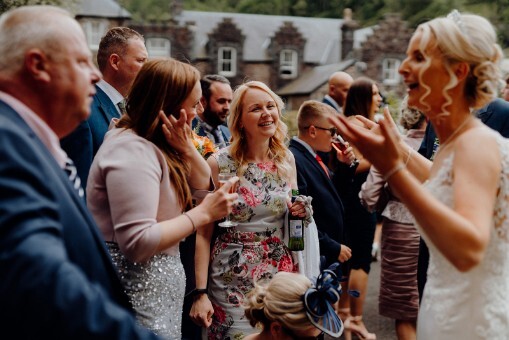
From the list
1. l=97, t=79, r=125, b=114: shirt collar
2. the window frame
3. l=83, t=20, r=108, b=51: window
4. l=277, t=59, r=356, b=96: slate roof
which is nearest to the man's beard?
l=97, t=79, r=125, b=114: shirt collar

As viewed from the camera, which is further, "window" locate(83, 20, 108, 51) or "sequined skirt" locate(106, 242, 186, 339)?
"window" locate(83, 20, 108, 51)

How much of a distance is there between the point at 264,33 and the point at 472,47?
41114mm

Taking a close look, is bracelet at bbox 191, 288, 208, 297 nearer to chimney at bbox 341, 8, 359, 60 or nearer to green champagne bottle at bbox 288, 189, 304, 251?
green champagne bottle at bbox 288, 189, 304, 251

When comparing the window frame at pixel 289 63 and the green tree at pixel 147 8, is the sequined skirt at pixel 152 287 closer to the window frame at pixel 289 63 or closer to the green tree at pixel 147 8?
the window frame at pixel 289 63

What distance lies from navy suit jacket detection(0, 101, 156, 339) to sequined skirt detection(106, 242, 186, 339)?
4.26 feet

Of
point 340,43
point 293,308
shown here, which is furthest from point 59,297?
point 340,43

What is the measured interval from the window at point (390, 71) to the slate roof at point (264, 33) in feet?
10.6

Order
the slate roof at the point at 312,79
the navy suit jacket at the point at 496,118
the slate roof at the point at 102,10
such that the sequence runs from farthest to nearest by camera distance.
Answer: the slate roof at the point at 102,10 → the slate roof at the point at 312,79 → the navy suit jacket at the point at 496,118

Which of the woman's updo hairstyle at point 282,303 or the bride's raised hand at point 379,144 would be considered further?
the woman's updo hairstyle at point 282,303

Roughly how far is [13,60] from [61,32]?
0.47 feet

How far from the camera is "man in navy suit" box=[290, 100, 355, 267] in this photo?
4.51 metres

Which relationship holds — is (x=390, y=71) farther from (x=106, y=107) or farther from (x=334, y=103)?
(x=106, y=107)

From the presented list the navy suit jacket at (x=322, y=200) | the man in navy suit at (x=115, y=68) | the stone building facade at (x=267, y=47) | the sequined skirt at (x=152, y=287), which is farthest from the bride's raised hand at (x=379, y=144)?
the stone building facade at (x=267, y=47)

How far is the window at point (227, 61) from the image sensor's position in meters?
38.9
